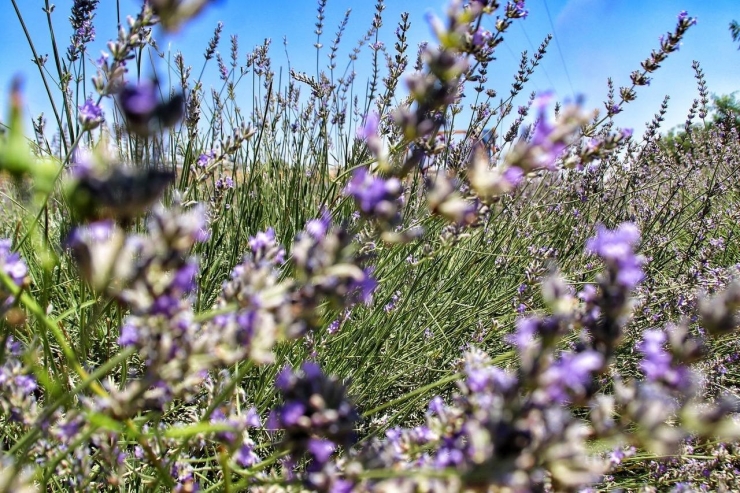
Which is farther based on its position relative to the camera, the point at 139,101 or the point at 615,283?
the point at 615,283

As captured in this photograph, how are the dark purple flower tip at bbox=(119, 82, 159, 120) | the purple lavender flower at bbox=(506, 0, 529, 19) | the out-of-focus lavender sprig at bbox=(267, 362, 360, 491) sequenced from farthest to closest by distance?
the purple lavender flower at bbox=(506, 0, 529, 19) → the out-of-focus lavender sprig at bbox=(267, 362, 360, 491) → the dark purple flower tip at bbox=(119, 82, 159, 120)

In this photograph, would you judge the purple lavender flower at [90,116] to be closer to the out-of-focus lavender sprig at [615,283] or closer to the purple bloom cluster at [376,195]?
the purple bloom cluster at [376,195]

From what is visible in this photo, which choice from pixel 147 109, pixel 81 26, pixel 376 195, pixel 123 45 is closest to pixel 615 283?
pixel 376 195

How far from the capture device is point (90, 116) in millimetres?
1062

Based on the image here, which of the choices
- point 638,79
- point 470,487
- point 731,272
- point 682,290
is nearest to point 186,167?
point 638,79

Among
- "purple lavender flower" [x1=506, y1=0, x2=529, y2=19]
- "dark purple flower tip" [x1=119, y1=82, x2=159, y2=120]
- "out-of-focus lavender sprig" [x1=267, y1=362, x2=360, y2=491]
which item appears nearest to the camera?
"dark purple flower tip" [x1=119, y1=82, x2=159, y2=120]

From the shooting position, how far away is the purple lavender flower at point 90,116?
1.04m

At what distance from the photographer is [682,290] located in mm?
2496

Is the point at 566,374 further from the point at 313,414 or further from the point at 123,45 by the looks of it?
the point at 123,45

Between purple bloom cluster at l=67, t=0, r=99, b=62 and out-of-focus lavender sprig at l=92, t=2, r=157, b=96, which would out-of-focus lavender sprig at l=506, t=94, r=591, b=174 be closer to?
out-of-focus lavender sprig at l=92, t=2, r=157, b=96

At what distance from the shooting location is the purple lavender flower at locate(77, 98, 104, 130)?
1.04 m

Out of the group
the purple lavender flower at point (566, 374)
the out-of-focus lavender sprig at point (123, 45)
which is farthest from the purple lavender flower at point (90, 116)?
the purple lavender flower at point (566, 374)

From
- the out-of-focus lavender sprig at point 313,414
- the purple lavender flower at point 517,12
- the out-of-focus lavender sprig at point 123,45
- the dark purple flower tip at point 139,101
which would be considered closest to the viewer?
the dark purple flower tip at point 139,101

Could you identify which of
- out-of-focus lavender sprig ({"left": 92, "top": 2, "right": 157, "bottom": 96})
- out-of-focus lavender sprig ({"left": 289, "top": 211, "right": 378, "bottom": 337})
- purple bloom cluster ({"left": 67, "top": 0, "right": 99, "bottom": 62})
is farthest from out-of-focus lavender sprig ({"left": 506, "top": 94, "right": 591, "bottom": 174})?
purple bloom cluster ({"left": 67, "top": 0, "right": 99, "bottom": 62})
